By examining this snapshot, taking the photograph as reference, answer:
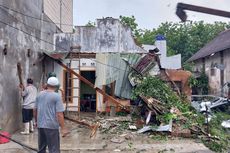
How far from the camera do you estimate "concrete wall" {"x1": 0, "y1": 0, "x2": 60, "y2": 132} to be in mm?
11266

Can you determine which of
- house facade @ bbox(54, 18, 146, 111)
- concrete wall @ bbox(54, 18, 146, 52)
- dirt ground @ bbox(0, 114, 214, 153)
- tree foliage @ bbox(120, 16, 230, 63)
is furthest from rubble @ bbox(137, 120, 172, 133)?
tree foliage @ bbox(120, 16, 230, 63)

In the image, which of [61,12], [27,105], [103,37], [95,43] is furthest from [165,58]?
[27,105]

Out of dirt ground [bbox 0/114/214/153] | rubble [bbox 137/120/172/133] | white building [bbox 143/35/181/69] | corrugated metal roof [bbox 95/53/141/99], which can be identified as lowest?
dirt ground [bbox 0/114/214/153]

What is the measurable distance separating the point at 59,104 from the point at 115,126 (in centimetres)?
639

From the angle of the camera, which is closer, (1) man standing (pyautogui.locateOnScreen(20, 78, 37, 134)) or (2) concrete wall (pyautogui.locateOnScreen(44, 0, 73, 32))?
(1) man standing (pyautogui.locateOnScreen(20, 78, 37, 134))

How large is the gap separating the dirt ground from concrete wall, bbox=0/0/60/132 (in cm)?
77

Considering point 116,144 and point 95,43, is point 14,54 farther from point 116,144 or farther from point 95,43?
point 95,43

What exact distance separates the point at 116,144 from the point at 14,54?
436cm

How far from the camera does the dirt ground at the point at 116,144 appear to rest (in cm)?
993

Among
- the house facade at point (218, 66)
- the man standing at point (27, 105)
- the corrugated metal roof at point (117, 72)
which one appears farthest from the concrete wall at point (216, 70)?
the man standing at point (27, 105)

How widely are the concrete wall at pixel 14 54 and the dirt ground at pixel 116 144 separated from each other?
77cm

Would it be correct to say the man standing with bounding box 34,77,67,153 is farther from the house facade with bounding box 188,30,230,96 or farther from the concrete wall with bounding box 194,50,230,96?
the concrete wall with bounding box 194,50,230,96

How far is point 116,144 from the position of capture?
10844 mm

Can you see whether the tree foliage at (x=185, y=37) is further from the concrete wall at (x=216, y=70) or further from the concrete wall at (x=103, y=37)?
the concrete wall at (x=103, y=37)
